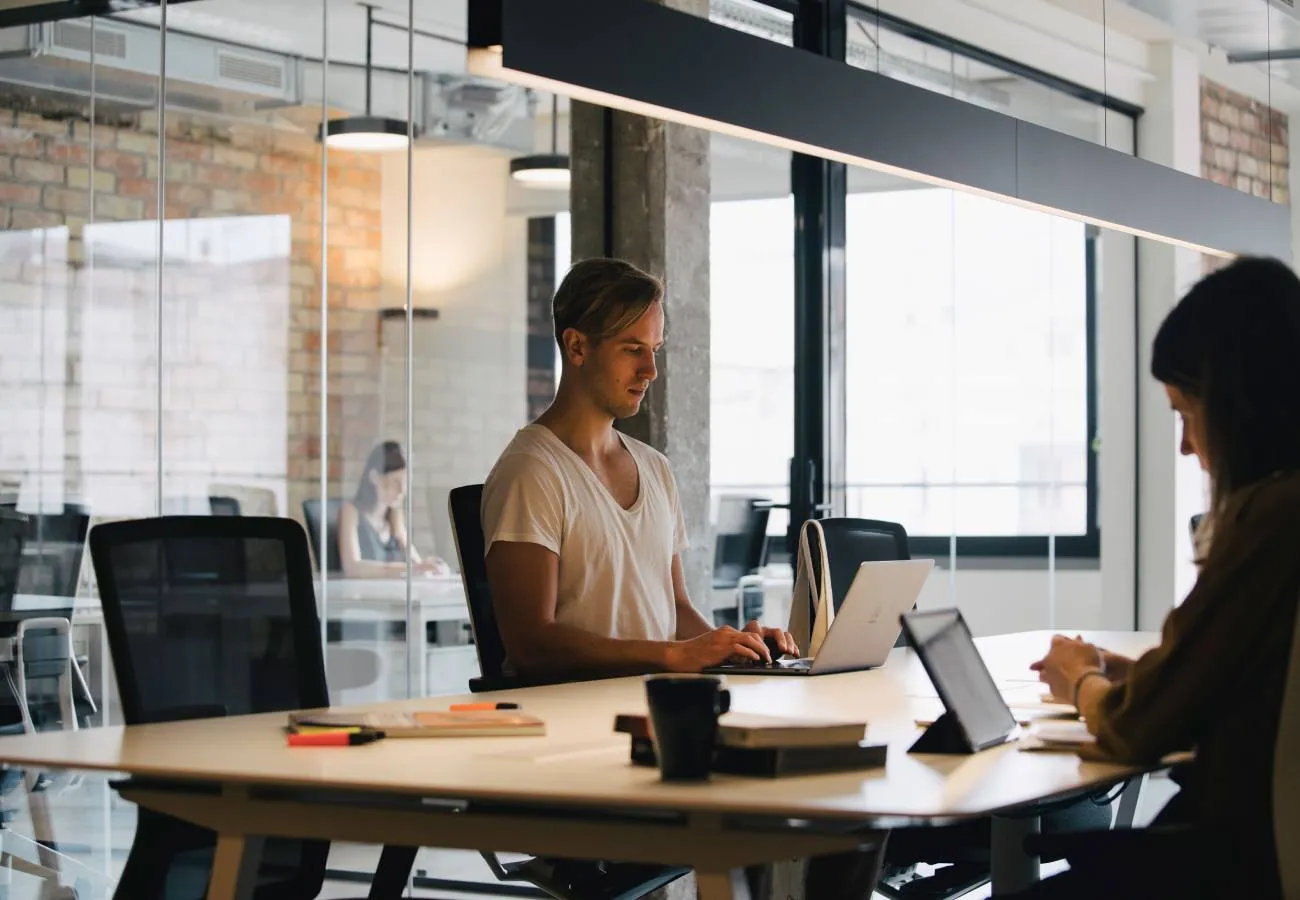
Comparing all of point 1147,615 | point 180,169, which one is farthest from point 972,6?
point 180,169

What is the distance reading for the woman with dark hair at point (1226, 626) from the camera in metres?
1.88

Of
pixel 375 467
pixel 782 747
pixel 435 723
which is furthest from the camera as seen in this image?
pixel 375 467

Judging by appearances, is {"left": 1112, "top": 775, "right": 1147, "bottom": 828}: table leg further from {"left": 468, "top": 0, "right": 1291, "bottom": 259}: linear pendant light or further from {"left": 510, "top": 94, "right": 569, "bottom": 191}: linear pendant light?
{"left": 510, "top": 94, "right": 569, "bottom": 191}: linear pendant light

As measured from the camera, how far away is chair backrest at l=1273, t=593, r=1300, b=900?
1.84 m

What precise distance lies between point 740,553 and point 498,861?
269 centimetres

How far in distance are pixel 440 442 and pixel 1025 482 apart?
3.32m

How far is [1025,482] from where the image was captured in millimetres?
7102

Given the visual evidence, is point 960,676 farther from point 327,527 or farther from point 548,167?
point 548,167

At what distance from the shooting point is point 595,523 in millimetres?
3215

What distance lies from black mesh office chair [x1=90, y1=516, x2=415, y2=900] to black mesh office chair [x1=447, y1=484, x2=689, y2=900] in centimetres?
35

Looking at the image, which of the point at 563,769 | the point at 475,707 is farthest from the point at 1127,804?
the point at 563,769

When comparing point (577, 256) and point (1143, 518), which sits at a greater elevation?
point (577, 256)

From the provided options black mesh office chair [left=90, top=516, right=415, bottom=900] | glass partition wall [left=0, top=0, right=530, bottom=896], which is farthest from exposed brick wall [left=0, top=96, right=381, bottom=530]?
black mesh office chair [left=90, top=516, right=415, bottom=900]

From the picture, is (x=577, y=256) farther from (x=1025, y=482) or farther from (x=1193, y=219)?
(x=1025, y=482)
